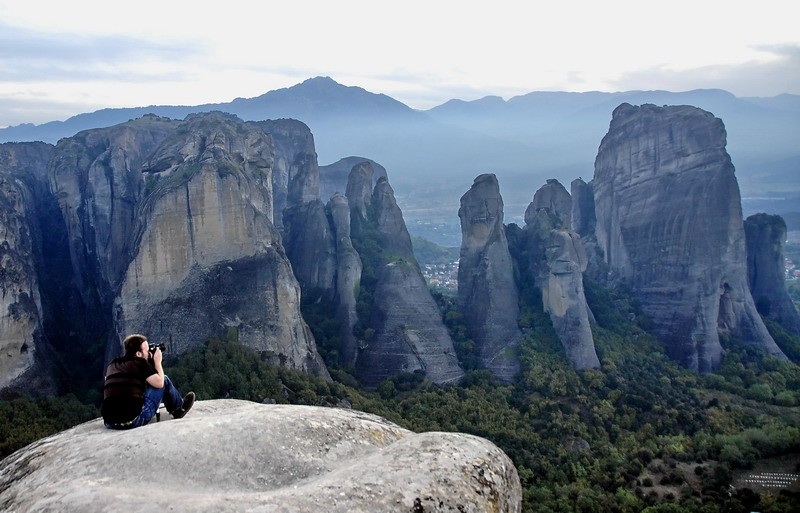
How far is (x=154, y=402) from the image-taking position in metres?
6.96

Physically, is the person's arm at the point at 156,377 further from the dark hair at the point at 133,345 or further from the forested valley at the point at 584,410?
the forested valley at the point at 584,410

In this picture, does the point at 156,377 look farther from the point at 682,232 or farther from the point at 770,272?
the point at 770,272

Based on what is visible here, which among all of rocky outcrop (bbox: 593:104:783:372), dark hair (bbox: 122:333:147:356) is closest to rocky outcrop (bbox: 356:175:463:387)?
rocky outcrop (bbox: 593:104:783:372)

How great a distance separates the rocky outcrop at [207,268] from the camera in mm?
27094

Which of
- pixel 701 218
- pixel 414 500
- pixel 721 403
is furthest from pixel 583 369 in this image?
pixel 414 500

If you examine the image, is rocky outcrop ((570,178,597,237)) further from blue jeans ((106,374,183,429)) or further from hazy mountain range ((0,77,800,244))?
hazy mountain range ((0,77,800,244))

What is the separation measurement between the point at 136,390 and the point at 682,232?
42.1 m

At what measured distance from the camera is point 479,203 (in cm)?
4091

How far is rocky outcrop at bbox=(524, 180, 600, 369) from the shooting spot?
119 feet

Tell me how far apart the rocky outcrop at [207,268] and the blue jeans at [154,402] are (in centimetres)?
2099

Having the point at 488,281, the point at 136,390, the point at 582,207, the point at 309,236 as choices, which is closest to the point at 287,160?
the point at 309,236

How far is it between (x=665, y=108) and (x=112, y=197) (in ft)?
137

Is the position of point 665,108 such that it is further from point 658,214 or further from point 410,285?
point 410,285

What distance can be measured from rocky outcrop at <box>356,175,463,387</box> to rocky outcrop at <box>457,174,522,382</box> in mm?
2522
